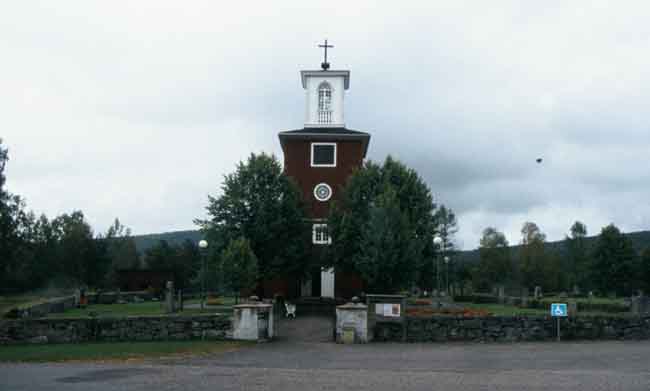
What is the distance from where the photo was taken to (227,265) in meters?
30.0

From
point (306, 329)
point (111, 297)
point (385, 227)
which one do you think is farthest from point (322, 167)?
point (111, 297)

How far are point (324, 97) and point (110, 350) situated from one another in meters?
28.0

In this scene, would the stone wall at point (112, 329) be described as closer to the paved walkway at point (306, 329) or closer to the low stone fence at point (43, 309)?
the paved walkway at point (306, 329)

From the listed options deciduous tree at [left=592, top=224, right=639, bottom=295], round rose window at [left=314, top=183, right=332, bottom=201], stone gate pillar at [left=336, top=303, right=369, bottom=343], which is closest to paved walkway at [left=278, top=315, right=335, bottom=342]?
stone gate pillar at [left=336, top=303, right=369, bottom=343]

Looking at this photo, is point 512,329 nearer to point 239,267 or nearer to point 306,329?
point 306,329

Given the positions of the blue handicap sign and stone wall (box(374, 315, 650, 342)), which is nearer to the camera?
the blue handicap sign

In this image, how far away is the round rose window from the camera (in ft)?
138

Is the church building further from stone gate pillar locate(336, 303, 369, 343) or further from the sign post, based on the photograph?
the sign post

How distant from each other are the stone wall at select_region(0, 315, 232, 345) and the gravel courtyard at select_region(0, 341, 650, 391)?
91.1 inches

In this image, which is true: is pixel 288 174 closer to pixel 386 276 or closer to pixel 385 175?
pixel 385 175

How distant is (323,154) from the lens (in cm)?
4228

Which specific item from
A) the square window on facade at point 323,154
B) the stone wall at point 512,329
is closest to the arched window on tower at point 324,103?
the square window on facade at point 323,154

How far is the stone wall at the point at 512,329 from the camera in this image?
2277 centimetres

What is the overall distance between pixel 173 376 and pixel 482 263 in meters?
72.4
